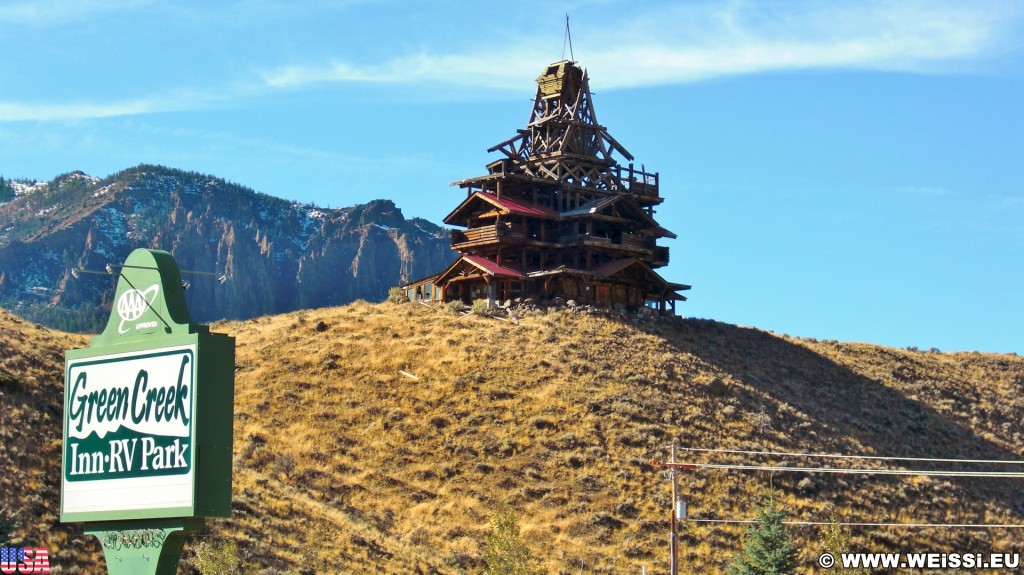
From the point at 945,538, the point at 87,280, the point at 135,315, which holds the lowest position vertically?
the point at 945,538

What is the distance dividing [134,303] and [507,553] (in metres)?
25.0

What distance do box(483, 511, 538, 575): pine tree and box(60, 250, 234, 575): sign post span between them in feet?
77.3

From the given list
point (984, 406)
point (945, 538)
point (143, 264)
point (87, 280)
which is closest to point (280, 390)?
point (945, 538)

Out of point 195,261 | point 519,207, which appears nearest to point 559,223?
point 519,207

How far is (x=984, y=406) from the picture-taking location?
81.9 meters

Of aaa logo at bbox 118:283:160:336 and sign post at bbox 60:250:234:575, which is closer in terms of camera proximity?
sign post at bbox 60:250:234:575

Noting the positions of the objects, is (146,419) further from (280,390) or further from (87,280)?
(87,280)

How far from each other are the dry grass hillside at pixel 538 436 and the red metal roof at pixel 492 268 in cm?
316

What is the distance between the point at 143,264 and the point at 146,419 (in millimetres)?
2543

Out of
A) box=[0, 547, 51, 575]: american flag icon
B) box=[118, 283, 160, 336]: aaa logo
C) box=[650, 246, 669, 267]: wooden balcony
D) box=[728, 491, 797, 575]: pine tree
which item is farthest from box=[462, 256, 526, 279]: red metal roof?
box=[118, 283, 160, 336]: aaa logo

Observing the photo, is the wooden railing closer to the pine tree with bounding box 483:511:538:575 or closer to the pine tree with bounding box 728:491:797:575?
the pine tree with bounding box 483:511:538:575

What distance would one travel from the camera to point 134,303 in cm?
2338

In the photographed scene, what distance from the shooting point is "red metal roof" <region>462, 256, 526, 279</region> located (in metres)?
79.8

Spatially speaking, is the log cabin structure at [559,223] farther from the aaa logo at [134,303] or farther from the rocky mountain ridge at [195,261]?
the rocky mountain ridge at [195,261]
